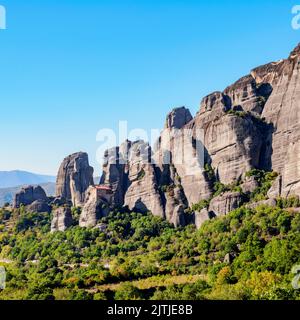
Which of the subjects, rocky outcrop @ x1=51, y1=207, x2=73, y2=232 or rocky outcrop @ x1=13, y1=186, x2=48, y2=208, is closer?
rocky outcrop @ x1=51, y1=207, x2=73, y2=232

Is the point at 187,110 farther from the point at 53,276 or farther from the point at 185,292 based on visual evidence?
the point at 185,292

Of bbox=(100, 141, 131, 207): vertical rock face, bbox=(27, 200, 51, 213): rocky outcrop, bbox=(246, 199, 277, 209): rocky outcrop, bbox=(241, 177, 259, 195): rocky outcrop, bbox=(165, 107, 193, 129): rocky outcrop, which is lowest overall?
bbox=(246, 199, 277, 209): rocky outcrop

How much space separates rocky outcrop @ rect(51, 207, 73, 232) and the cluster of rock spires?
0.14 metres

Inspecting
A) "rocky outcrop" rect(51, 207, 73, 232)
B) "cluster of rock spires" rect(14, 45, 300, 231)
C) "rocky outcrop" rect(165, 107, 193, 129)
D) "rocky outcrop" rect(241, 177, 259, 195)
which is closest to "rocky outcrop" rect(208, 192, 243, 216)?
"cluster of rock spires" rect(14, 45, 300, 231)

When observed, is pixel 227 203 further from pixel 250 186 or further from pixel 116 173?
pixel 116 173

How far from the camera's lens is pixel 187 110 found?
7275cm

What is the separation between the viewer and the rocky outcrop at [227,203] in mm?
55594

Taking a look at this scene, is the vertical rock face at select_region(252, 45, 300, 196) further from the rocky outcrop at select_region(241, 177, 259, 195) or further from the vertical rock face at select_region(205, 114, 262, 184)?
the rocky outcrop at select_region(241, 177, 259, 195)

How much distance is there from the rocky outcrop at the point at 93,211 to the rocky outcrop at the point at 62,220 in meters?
1.81

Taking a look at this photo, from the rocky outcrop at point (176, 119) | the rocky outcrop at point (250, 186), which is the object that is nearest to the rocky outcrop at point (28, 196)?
the rocky outcrop at point (176, 119)

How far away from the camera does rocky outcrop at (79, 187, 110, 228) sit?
210 feet

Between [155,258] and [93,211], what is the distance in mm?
17764

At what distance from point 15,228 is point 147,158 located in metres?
21.6

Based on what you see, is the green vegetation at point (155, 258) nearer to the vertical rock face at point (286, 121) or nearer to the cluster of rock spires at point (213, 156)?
the cluster of rock spires at point (213, 156)
